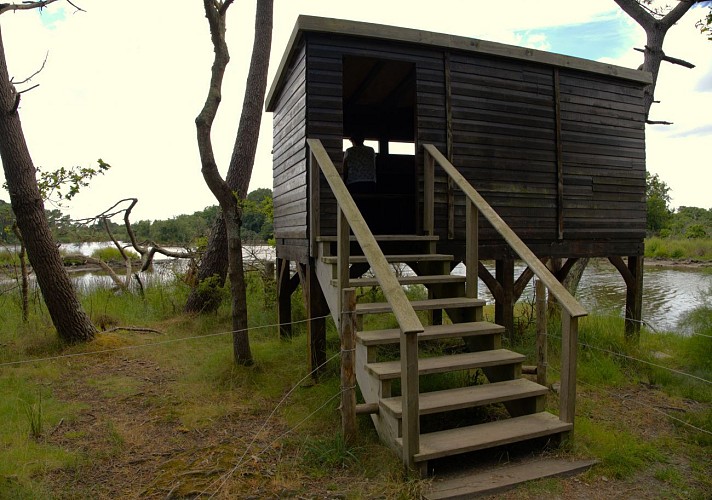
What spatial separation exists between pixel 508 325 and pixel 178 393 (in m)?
3.65

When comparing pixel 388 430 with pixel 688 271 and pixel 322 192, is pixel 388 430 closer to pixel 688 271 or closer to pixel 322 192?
pixel 322 192

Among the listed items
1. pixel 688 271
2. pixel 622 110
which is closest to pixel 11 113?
pixel 622 110

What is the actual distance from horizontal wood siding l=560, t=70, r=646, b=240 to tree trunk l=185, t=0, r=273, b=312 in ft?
17.6

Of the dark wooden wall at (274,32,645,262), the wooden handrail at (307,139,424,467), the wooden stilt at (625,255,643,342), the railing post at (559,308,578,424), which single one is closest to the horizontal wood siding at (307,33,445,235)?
the dark wooden wall at (274,32,645,262)

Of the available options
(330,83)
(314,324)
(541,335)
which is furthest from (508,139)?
(314,324)

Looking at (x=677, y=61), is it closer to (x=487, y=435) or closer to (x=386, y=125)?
(x=386, y=125)

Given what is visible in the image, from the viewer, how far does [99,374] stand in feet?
17.4

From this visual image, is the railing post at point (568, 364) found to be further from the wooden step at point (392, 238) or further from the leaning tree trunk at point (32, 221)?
the leaning tree trunk at point (32, 221)

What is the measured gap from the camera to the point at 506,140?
5.43 m

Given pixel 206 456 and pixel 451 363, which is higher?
pixel 451 363

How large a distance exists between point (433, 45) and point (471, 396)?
139 inches

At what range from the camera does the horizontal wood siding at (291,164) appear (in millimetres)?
4711

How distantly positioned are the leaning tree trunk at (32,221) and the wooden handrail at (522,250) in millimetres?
4982

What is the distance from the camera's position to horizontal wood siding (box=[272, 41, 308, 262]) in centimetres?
471
